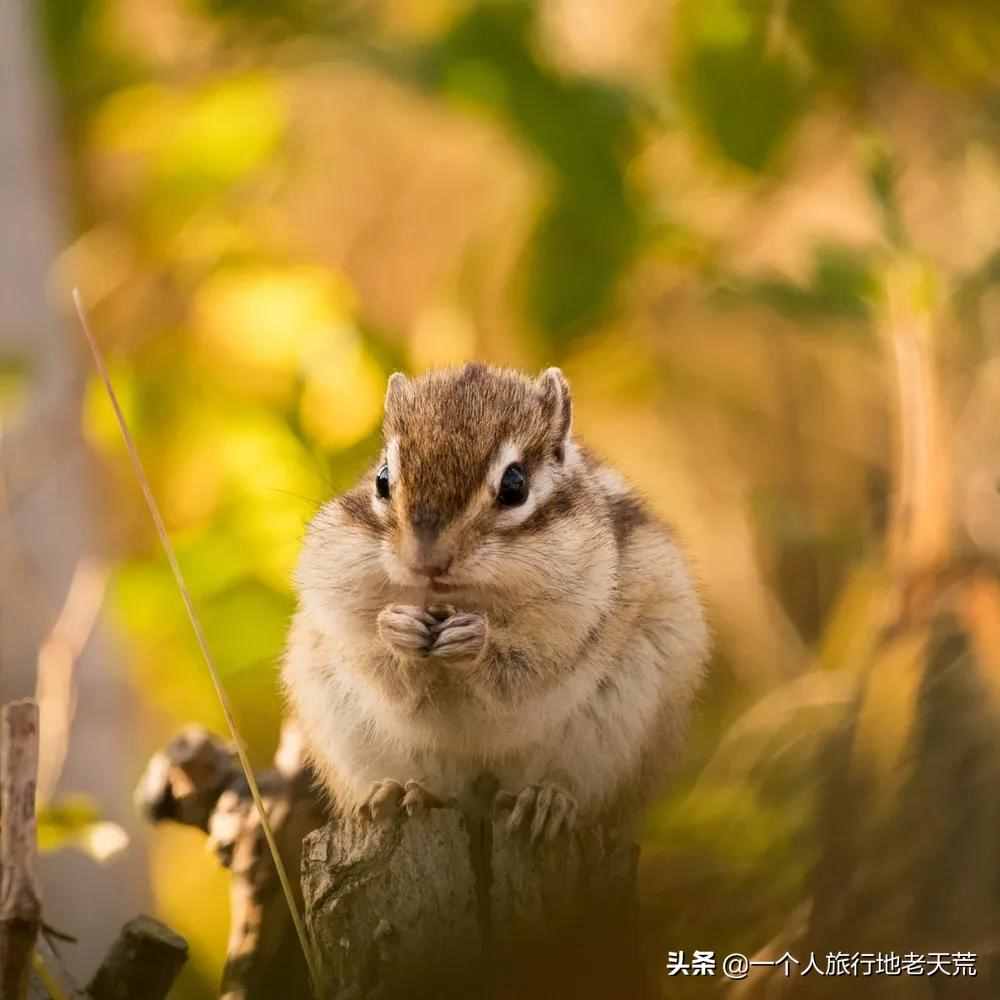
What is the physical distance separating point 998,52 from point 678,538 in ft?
2.18

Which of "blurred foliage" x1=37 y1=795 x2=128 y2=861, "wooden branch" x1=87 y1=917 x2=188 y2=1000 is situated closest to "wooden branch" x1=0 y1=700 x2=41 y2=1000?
"wooden branch" x1=87 y1=917 x2=188 y2=1000

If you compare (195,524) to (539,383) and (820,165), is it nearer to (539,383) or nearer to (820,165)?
(539,383)

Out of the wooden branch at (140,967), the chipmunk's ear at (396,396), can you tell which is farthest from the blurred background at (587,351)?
the chipmunk's ear at (396,396)

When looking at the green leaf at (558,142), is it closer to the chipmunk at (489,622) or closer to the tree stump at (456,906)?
the chipmunk at (489,622)

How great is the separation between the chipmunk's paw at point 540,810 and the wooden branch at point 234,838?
0.15 meters

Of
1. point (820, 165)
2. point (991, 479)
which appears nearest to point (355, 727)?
point (991, 479)

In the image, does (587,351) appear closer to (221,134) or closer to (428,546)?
(221,134)

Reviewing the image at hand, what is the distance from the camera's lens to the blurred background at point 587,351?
1123 mm

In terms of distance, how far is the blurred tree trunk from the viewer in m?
1.39

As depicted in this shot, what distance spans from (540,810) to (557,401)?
24cm

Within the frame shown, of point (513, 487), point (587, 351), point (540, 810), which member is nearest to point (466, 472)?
point (513, 487)

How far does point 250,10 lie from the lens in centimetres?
122

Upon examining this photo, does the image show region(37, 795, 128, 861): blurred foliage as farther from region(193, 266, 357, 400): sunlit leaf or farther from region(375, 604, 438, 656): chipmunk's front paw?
region(193, 266, 357, 400): sunlit leaf

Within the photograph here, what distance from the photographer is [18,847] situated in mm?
686
